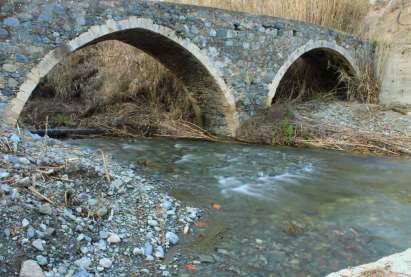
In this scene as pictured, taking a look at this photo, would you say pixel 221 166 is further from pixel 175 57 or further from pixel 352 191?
pixel 175 57

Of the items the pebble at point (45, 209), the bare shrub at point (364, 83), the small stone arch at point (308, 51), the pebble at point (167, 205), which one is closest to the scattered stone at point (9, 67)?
the pebble at point (167, 205)

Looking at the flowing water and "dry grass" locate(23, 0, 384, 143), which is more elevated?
"dry grass" locate(23, 0, 384, 143)

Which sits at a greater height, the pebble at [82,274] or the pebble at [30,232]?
the pebble at [30,232]

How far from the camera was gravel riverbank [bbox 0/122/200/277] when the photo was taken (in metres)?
2.53

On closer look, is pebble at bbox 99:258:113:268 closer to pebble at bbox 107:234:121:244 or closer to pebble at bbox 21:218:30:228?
pebble at bbox 107:234:121:244

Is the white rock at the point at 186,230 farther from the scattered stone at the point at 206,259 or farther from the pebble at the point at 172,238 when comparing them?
the scattered stone at the point at 206,259

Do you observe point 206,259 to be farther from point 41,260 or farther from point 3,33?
point 3,33

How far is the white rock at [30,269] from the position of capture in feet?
7.40

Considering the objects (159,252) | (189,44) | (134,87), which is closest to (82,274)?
(159,252)

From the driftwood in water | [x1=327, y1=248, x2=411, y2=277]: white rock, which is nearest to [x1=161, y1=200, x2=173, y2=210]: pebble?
[x1=327, y1=248, x2=411, y2=277]: white rock

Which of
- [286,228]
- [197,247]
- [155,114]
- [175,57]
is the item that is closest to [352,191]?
[286,228]

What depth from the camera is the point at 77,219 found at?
9.65 feet

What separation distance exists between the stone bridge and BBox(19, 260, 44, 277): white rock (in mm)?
3675

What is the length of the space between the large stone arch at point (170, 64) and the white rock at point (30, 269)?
3.66 m
